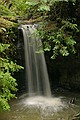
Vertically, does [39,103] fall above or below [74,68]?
below

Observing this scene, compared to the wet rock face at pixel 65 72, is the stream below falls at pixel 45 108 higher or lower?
lower

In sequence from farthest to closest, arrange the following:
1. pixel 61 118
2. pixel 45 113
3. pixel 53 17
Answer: pixel 53 17 < pixel 45 113 < pixel 61 118

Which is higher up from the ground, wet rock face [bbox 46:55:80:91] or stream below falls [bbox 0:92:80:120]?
wet rock face [bbox 46:55:80:91]

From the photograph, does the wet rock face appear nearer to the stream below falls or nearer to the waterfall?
the waterfall

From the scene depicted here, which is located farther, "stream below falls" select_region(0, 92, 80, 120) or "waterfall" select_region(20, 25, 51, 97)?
"waterfall" select_region(20, 25, 51, 97)

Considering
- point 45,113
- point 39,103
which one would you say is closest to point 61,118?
point 45,113

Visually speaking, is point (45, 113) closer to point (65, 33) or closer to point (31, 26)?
point (65, 33)

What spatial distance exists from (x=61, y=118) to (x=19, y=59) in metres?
3.37

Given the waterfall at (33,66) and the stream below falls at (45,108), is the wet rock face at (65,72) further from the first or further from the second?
the stream below falls at (45,108)

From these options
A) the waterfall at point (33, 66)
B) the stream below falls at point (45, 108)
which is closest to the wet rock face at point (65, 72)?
the waterfall at point (33, 66)

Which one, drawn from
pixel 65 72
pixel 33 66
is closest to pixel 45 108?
pixel 33 66

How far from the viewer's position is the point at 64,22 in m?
6.45

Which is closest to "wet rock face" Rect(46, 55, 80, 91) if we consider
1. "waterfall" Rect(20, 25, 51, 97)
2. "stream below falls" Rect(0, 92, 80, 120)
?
"waterfall" Rect(20, 25, 51, 97)

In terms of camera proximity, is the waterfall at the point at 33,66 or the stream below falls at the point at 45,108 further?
the waterfall at the point at 33,66
